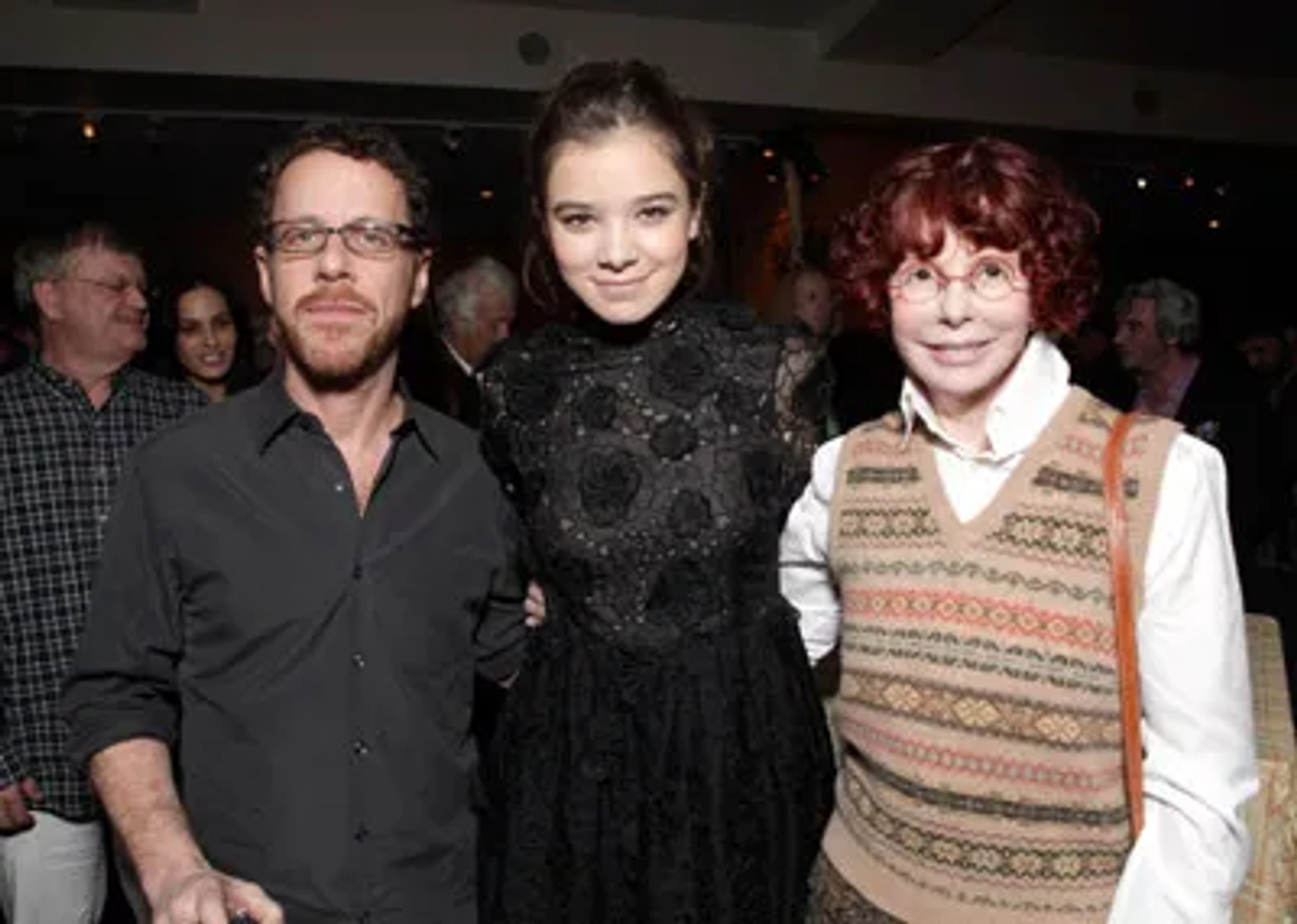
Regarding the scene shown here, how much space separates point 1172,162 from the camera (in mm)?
8914

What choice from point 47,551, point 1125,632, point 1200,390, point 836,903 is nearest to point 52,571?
point 47,551

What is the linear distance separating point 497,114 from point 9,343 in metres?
3.25

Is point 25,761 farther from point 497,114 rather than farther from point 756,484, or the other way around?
point 497,114

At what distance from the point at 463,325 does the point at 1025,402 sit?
108 inches

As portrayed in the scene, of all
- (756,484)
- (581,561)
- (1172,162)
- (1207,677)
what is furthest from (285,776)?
(1172,162)

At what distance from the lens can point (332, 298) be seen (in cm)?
146

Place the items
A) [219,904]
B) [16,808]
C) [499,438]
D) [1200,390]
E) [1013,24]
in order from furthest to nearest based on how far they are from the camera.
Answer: [1013,24]
[1200,390]
[16,808]
[499,438]
[219,904]

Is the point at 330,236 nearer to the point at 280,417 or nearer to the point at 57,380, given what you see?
the point at 280,417

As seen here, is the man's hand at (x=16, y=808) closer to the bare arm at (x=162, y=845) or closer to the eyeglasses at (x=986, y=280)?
the bare arm at (x=162, y=845)

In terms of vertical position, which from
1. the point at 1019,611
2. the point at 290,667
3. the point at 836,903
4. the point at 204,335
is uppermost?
the point at 204,335

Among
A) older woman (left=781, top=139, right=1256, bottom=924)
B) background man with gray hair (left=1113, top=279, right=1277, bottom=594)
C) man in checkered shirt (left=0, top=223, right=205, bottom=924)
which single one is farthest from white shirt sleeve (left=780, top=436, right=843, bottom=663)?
background man with gray hair (left=1113, top=279, right=1277, bottom=594)

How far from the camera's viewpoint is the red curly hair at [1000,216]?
117cm

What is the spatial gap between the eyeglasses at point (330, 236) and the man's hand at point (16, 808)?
1340 mm

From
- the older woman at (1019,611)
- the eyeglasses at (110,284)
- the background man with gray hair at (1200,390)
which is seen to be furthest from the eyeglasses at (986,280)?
the background man with gray hair at (1200,390)
